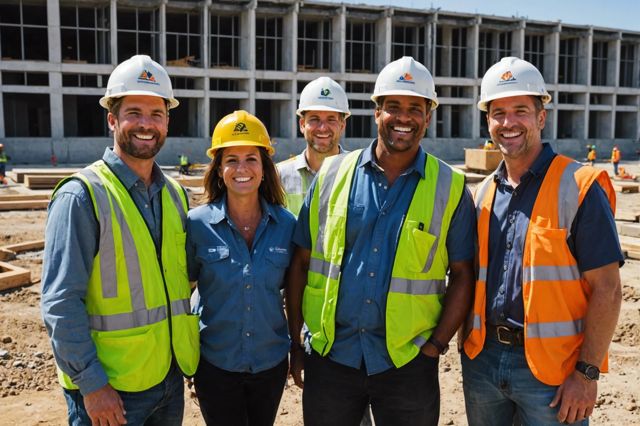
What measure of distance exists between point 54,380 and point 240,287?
346 centimetres

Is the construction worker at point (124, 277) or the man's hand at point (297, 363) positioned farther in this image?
the man's hand at point (297, 363)

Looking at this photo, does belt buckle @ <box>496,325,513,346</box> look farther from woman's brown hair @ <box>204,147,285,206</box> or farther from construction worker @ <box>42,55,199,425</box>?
construction worker @ <box>42,55,199,425</box>

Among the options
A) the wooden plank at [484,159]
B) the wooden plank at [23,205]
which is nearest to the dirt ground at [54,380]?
the wooden plank at [23,205]

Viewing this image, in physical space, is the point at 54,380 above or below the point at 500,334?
below

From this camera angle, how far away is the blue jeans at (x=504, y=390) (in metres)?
2.99

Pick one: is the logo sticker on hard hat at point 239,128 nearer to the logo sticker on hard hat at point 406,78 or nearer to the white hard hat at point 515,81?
the logo sticker on hard hat at point 406,78

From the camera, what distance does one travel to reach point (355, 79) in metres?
38.9

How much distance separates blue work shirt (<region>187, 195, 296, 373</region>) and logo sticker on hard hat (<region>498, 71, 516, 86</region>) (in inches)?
61.3

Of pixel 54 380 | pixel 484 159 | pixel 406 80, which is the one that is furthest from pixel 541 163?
pixel 484 159

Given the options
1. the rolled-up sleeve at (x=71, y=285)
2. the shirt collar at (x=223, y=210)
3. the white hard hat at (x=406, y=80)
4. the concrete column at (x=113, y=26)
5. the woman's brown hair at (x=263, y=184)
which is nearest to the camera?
the rolled-up sleeve at (x=71, y=285)

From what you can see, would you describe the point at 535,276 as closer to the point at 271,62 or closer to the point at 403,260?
the point at 403,260

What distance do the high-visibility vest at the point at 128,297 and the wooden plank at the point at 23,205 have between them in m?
15.0

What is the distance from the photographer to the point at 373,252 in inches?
126

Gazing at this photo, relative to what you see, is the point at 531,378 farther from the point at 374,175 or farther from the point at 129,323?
the point at 129,323
